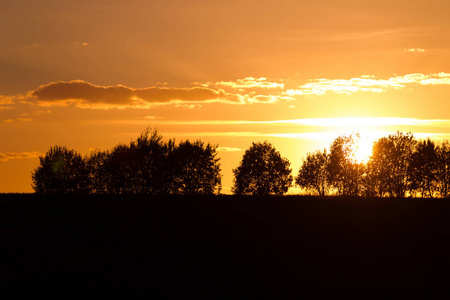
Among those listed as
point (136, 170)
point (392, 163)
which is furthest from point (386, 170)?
point (136, 170)

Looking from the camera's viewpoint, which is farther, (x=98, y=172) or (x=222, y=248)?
(x=98, y=172)

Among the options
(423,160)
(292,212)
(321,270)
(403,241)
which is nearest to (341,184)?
(423,160)

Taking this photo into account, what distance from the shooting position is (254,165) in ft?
341

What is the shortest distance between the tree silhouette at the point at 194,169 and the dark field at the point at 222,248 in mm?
43155

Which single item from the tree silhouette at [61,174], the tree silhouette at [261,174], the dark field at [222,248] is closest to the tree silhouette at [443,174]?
the tree silhouette at [261,174]

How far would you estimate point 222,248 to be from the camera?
1215 inches

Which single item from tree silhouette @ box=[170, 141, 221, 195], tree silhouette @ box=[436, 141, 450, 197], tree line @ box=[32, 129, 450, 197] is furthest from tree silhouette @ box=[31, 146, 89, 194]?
tree silhouette @ box=[436, 141, 450, 197]

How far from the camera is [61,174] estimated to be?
101 m

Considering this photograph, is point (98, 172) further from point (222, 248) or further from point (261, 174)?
point (222, 248)

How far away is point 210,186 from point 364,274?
7125cm

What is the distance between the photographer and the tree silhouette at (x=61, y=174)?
327ft

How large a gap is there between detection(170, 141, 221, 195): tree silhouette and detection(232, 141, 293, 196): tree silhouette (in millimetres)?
6262

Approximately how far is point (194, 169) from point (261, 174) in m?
14.8

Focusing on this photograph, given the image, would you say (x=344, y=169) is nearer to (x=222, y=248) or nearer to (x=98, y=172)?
(x=98, y=172)
